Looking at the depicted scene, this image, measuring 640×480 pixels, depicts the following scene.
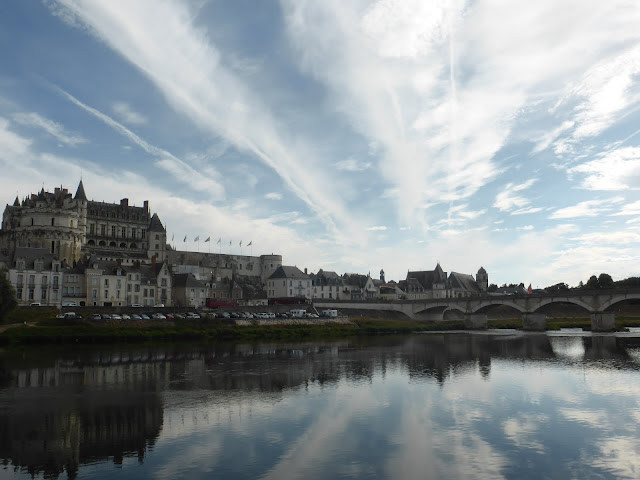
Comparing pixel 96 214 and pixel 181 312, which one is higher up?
pixel 96 214

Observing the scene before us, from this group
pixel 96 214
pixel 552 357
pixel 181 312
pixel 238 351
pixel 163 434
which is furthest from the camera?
pixel 96 214

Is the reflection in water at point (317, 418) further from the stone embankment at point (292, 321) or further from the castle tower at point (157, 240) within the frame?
the castle tower at point (157, 240)

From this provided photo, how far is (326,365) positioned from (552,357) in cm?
1501

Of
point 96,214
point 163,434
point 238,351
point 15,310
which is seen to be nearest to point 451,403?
point 163,434

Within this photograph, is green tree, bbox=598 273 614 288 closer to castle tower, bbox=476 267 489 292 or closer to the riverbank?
castle tower, bbox=476 267 489 292

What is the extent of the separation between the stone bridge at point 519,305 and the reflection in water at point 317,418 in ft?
90.4

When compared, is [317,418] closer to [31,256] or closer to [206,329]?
[206,329]

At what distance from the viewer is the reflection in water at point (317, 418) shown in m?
13.0

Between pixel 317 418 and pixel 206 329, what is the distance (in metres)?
32.9

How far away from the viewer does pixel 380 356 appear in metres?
35.8

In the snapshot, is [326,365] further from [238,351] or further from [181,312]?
[181,312]

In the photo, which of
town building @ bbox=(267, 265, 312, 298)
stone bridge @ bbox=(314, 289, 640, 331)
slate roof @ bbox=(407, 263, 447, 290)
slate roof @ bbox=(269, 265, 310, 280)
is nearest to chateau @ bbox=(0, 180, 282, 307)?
town building @ bbox=(267, 265, 312, 298)

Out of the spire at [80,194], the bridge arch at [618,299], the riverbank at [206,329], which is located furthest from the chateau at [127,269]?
the bridge arch at [618,299]

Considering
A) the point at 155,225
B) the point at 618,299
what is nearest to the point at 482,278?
the point at 618,299
